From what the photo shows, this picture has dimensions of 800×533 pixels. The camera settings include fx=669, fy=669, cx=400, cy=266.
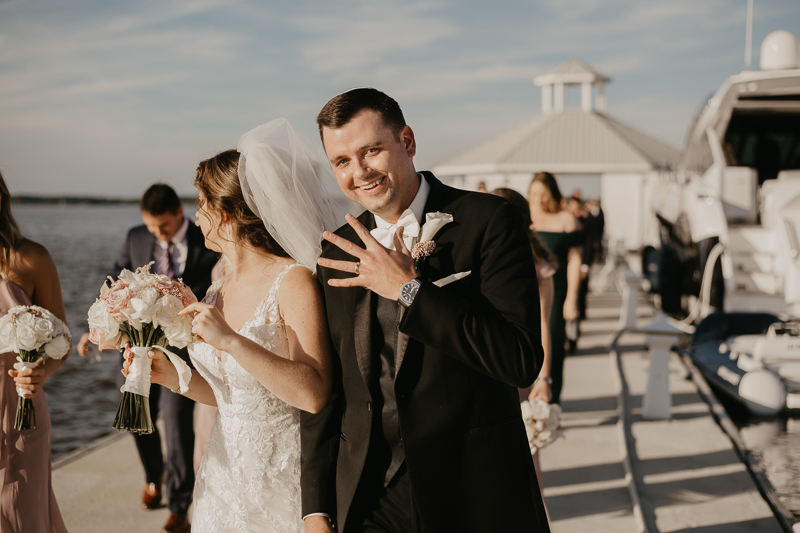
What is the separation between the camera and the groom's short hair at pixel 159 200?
5.04 metres

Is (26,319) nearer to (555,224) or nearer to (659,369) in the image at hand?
(555,224)

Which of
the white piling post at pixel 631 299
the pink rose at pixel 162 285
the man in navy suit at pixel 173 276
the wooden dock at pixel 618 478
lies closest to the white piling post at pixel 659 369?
the wooden dock at pixel 618 478

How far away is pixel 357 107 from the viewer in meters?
2.07

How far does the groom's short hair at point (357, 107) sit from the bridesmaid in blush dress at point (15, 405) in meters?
1.97

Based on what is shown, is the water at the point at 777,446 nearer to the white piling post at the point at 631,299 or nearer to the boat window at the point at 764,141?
the white piling post at the point at 631,299

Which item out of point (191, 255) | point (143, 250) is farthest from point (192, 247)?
point (143, 250)

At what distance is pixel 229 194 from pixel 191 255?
2.68 meters

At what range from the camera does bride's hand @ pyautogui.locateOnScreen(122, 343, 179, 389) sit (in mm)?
2705

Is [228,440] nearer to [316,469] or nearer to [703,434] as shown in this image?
[316,469]

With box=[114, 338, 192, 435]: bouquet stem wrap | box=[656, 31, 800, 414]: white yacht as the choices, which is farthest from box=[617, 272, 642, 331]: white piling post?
box=[114, 338, 192, 435]: bouquet stem wrap

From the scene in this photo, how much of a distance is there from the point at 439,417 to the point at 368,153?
84cm

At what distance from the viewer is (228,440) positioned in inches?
108

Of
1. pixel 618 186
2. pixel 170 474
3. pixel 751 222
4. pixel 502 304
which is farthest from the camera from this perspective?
pixel 618 186

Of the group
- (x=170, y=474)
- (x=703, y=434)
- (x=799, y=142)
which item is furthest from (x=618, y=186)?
(x=170, y=474)
